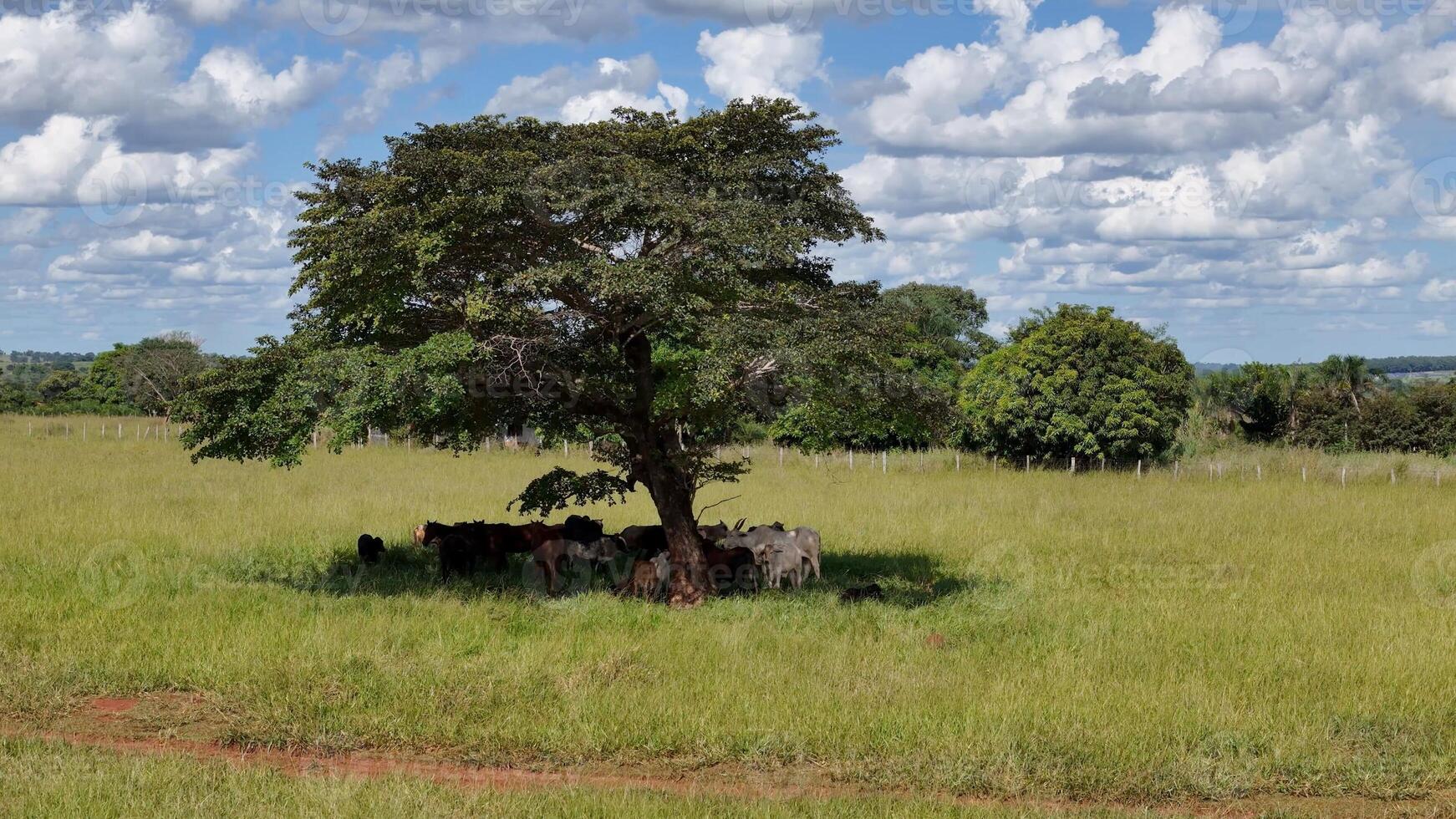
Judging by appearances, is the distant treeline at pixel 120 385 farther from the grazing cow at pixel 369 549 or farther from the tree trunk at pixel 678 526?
the tree trunk at pixel 678 526

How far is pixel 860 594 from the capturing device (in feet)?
56.5

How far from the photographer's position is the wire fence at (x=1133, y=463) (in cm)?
3750

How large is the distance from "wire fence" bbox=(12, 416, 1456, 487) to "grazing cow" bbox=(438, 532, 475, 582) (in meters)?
15.2

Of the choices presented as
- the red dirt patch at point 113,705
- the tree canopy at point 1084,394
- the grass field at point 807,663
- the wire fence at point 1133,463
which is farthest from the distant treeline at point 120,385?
the red dirt patch at point 113,705

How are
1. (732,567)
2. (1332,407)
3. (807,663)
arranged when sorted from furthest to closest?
1. (1332,407)
2. (732,567)
3. (807,663)

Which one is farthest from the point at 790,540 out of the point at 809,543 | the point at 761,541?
the point at 761,541

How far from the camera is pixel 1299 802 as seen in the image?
10180 mm

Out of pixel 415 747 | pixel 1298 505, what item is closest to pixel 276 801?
pixel 415 747

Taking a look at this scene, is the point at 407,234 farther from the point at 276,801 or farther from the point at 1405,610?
the point at 1405,610

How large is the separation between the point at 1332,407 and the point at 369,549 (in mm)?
50388

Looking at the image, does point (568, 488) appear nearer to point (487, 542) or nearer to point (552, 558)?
point (552, 558)

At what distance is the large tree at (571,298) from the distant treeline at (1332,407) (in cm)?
4302

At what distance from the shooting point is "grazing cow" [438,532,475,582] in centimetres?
1891

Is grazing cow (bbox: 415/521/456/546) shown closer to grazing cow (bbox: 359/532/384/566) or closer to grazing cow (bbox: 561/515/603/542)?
grazing cow (bbox: 359/532/384/566)
